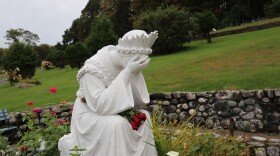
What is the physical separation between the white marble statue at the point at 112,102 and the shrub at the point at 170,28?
629 inches

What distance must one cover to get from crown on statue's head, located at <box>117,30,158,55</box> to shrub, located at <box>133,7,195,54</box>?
52.6 feet

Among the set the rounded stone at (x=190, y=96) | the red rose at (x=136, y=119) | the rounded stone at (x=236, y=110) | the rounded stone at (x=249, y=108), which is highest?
the red rose at (x=136, y=119)

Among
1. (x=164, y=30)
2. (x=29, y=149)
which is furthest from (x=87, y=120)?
(x=164, y=30)

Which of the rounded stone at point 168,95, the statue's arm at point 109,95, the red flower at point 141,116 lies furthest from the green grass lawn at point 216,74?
the statue's arm at point 109,95

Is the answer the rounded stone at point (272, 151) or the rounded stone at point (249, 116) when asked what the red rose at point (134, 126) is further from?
the rounded stone at point (249, 116)

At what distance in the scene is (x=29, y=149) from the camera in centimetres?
447

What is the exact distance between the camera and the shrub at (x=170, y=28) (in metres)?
19.5

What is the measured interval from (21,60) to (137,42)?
17131mm

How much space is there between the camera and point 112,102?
3305 millimetres

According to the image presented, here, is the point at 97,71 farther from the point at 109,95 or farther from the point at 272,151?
the point at 272,151

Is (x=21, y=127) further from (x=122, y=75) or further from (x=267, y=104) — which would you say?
(x=122, y=75)

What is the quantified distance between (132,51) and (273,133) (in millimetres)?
4820

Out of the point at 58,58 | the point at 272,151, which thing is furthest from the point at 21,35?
the point at 272,151

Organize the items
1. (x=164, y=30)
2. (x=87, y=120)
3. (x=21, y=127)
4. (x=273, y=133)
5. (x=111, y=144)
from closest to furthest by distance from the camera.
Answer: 1. (x=111, y=144)
2. (x=87, y=120)
3. (x=273, y=133)
4. (x=21, y=127)
5. (x=164, y=30)
